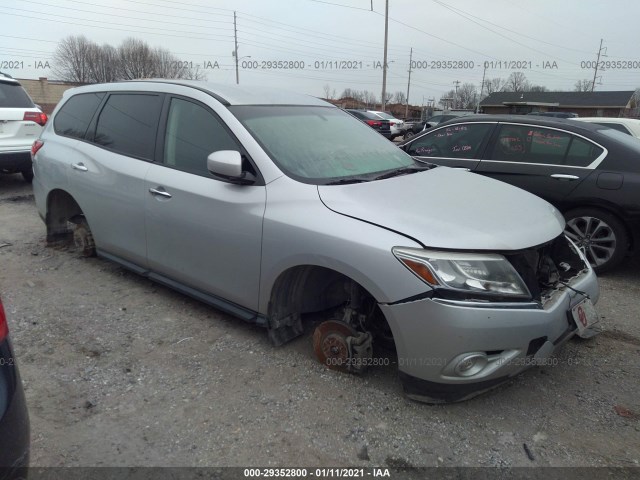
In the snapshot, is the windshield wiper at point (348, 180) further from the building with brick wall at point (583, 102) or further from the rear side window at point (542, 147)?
the building with brick wall at point (583, 102)

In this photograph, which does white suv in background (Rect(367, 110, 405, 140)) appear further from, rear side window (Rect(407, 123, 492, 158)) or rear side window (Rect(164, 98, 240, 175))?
rear side window (Rect(164, 98, 240, 175))

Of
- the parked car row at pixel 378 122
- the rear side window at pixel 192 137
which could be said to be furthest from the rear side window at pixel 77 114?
the parked car row at pixel 378 122

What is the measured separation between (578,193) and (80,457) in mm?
4648

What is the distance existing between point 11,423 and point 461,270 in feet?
6.31

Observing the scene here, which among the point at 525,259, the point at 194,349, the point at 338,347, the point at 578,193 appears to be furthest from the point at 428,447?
the point at 578,193

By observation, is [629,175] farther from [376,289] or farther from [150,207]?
[150,207]

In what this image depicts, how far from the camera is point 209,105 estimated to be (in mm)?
3260

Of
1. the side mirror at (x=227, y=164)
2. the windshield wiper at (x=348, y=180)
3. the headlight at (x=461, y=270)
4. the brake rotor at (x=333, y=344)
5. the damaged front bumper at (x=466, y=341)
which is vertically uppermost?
the side mirror at (x=227, y=164)

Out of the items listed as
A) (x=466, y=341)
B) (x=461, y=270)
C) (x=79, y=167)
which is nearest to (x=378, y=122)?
(x=79, y=167)

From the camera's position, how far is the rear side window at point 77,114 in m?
4.26

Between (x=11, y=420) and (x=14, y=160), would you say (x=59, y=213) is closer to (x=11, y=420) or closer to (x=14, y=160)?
(x=14, y=160)

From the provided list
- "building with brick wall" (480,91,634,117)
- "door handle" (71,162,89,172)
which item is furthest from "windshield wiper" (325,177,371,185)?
"building with brick wall" (480,91,634,117)

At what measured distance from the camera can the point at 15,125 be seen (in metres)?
7.23

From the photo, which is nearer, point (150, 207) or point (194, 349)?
point (194, 349)
